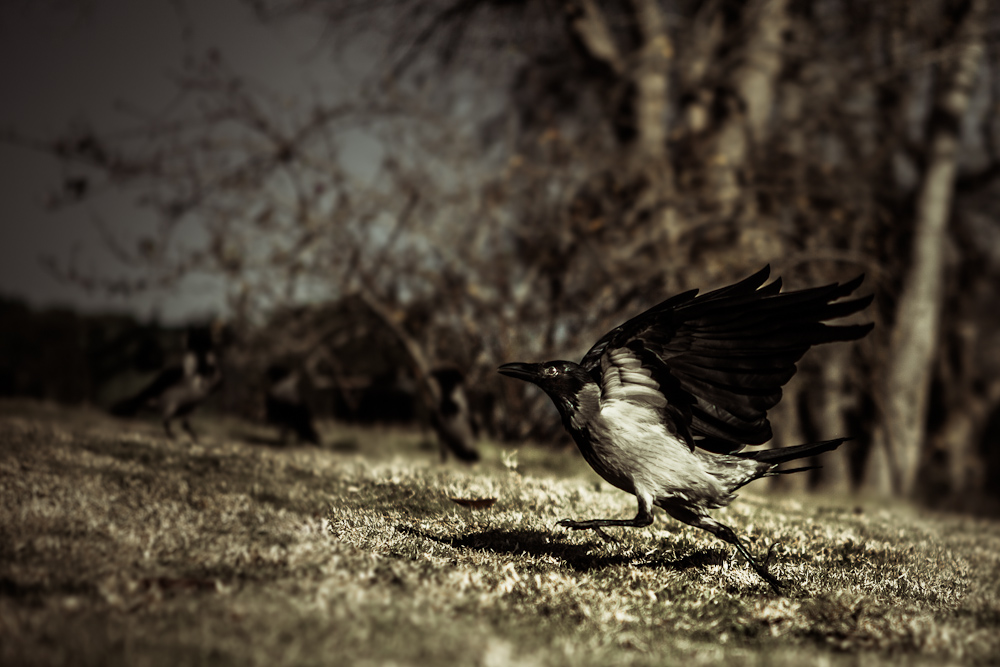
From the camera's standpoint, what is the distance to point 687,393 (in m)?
3.60

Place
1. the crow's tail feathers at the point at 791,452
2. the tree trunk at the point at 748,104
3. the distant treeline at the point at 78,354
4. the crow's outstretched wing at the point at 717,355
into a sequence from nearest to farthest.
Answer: the crow's outstretched wing at the point at 717,355
the crow's tail feathers at the point at 791,452
the tree trunk at the point at 748,104
the distant treeline at the point at 78,354

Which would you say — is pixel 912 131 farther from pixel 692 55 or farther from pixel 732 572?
pixel 732 572

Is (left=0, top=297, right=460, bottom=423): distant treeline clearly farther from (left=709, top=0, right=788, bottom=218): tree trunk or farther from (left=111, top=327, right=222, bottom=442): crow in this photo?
(left=709, top=0, right=788, bottom=218): tree trunk

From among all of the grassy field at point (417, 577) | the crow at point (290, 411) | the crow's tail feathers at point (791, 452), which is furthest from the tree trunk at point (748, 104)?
the crow's tail feathers at point (791, 452)

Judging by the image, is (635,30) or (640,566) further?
(635,30)

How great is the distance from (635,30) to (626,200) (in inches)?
126

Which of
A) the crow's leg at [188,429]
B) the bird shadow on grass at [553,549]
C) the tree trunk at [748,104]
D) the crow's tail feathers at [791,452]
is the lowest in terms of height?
the crow's leg at [188,429]

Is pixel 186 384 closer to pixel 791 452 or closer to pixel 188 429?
pixel 188 429

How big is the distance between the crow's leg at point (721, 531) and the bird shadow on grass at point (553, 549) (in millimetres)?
308

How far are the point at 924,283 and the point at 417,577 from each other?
36.6ft

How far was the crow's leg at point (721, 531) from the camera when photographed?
3449 mm

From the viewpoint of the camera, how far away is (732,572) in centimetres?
371

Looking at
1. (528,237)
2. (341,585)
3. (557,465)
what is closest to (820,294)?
(341,585)

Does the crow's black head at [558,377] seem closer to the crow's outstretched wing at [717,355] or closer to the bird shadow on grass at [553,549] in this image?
the crow's outstretched wing at [717,355]
